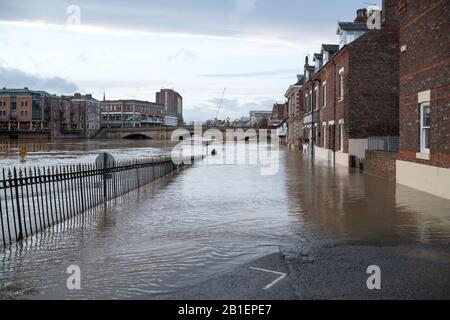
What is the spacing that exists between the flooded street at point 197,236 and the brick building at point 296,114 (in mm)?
43468

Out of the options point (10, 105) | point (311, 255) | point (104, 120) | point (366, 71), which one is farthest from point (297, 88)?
point (104, 120)

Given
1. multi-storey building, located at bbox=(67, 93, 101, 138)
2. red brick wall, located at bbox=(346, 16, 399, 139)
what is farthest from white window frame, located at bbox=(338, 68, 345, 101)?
multi-storey building, located at bbox=(67, 93, 101, 138)

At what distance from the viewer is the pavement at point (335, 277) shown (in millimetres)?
6117

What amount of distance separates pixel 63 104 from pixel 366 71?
422 ft

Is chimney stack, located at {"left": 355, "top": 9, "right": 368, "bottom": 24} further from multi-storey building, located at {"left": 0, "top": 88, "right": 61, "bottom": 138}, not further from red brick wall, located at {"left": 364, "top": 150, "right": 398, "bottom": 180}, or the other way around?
multi-storey building, located at {"left": 0, "top": 88, "right": 61, "bottom": 138}

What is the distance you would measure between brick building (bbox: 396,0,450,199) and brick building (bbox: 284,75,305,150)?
3824 cm

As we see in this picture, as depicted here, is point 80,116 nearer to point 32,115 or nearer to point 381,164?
point 32,115

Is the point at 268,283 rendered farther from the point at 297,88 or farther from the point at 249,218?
the point at 297,88

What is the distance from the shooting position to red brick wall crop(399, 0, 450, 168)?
49.6 ft

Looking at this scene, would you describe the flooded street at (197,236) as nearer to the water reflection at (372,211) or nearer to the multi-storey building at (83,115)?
the water reflection at (372,211)

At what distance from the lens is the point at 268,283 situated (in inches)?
259

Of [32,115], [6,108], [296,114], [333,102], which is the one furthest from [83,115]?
[333,102]

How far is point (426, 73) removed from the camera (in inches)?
659

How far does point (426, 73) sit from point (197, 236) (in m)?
11.0
